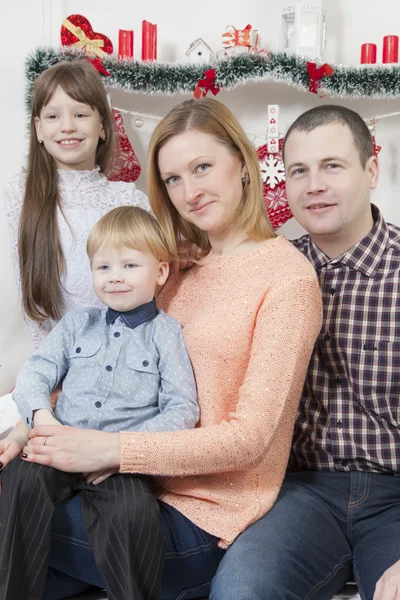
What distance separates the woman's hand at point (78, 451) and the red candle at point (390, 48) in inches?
68.9

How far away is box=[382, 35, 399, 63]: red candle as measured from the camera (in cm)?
257

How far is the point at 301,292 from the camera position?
5.05 ft

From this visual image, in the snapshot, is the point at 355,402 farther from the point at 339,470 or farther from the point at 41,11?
the point at 41,11

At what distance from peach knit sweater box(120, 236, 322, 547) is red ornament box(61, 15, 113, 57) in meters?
1.27

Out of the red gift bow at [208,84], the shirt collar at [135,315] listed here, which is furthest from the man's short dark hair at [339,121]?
the red gift bow at [208,84]

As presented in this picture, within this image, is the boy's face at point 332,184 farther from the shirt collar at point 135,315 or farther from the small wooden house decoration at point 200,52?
the small wooden house decoration at point 200,52

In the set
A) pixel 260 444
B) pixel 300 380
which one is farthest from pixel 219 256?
pixel 260 444

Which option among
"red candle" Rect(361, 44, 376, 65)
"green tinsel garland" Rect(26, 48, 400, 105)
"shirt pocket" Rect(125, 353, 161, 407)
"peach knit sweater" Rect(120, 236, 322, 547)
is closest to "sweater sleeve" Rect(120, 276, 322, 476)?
"peach knit sweater" Rect(120, 236, 322, 547)

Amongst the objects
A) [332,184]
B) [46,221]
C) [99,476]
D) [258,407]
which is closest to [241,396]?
[258,407]

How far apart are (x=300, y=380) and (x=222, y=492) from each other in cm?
28

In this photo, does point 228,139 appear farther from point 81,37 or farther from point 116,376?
point 81,37

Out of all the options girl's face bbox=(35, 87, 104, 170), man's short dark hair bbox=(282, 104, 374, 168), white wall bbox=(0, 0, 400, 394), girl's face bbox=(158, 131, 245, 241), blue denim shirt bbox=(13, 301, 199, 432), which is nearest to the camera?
blue denim shirt bbox=(13, 301, 199, 432)

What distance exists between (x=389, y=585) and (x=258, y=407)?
40 cm

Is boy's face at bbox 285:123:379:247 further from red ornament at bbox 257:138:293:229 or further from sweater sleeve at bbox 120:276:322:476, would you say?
red ornament at bbox 257:138:293:229
